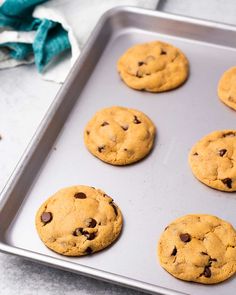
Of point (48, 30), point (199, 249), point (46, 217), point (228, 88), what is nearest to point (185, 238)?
point (199, 249)

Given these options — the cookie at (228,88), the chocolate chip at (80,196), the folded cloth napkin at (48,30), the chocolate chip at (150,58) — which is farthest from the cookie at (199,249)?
the folded cloth napkin at (48,30)

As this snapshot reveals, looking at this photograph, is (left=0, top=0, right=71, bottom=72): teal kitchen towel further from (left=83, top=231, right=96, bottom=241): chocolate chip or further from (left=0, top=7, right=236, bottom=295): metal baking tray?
(left=83, top=231, right=96, bottom=241): chocolate chip

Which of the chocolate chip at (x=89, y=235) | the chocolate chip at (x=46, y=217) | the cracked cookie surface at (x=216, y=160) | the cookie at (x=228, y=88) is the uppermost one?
the chocolate chip at (x=46, y=217)

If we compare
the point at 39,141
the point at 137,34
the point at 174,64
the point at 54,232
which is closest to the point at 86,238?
the point at 54,232


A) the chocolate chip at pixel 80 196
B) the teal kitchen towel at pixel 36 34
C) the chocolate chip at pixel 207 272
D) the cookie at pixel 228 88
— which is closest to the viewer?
the chocolate chip at pixel 207 272

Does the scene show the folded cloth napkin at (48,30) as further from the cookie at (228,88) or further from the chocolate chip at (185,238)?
the chocolate chip at (185,238)

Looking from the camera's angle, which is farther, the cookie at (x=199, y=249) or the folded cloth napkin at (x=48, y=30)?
the folded cloth napkin at (x=48, y=30)

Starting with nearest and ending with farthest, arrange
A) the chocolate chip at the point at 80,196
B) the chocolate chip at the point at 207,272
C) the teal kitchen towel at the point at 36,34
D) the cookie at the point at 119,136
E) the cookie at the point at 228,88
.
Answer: the chocolate chip at the point at 207,272, the chocolate chip at the point at 80,196, the cookie at the point at 119,136, the cookie at the point at 228,88, the teal kitchen towel at the point at 36,34
